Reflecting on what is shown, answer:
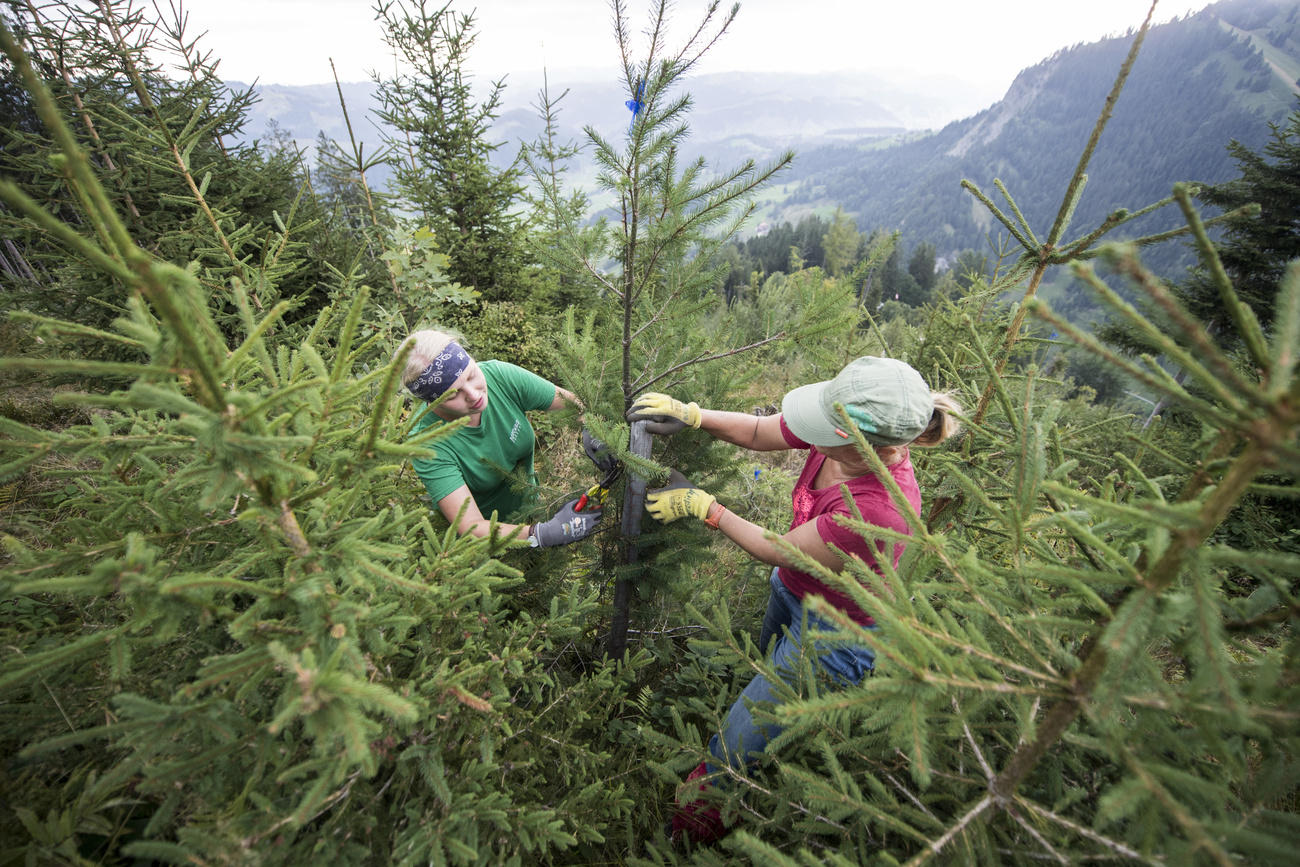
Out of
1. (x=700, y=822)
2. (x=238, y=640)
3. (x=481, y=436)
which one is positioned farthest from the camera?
(x=481, y=436)

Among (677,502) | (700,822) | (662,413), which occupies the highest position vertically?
(662,413)

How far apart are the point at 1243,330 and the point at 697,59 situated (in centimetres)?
176

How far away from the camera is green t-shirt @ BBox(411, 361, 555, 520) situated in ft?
8.37

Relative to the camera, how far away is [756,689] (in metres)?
2.28

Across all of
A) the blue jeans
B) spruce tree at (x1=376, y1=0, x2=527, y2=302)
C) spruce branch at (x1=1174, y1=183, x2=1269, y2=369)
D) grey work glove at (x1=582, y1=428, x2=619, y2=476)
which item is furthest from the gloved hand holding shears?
spruce tree at (x1=376, y1=0, x2=527, y2=302)

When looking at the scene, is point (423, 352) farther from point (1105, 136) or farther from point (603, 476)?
point (1105, 136)

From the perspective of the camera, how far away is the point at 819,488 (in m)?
2.46

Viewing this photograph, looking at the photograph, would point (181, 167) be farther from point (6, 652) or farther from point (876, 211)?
point (876, 211)

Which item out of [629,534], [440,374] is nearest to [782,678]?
[629,534]

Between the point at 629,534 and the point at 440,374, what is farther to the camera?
the point at 629,534

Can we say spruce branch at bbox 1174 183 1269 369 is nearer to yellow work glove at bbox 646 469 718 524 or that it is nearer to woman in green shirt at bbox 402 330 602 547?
yellow work glove at bbox 646 469 718 524

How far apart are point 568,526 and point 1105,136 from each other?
8413 inches

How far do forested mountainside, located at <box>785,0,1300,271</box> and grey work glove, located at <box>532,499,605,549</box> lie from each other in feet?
368

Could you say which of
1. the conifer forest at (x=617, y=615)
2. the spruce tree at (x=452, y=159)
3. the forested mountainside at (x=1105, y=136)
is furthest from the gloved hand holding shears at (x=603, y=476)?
the forested mountainside at (x=1105, y=136)
